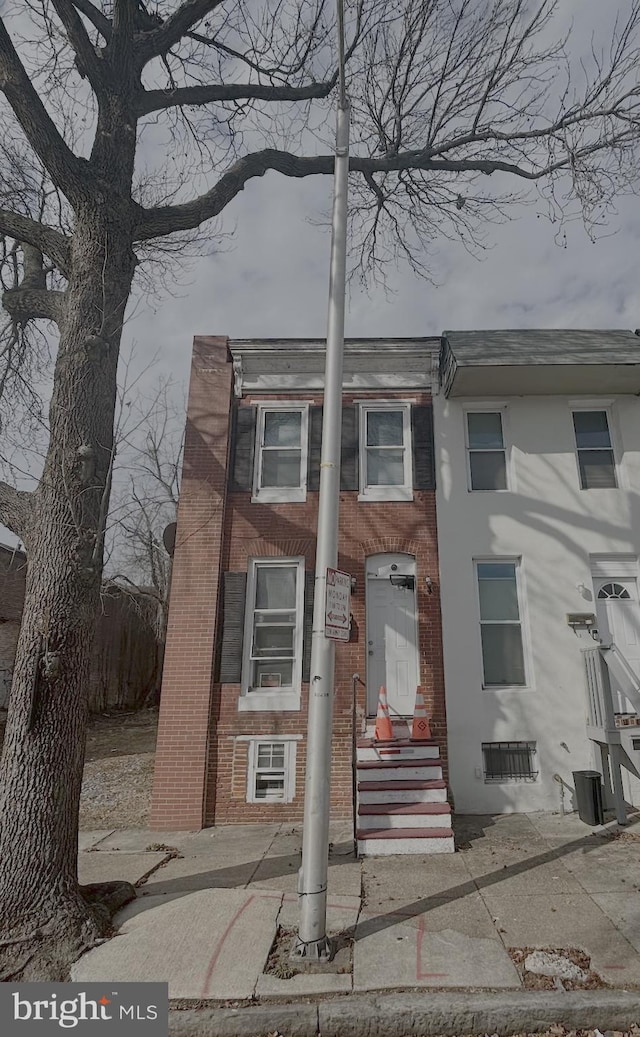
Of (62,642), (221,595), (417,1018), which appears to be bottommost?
(417,1018)

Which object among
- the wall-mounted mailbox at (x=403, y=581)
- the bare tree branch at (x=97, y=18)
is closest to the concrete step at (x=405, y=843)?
the wall-mounted mailbox at (x=403, y=581)

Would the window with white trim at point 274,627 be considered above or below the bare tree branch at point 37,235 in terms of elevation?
below

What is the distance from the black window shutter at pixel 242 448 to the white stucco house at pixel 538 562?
3.25 m

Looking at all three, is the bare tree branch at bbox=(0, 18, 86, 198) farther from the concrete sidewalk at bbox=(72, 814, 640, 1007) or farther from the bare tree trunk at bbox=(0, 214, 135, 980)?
the concrete sidewalk at bbox=(72, 814, 640, 1007)

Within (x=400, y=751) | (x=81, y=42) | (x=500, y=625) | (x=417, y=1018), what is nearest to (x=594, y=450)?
(x=500, y=625)

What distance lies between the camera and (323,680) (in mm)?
4715

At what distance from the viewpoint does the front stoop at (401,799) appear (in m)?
6.73

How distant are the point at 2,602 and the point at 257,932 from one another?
608 inches

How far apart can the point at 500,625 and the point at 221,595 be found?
4.49 meters

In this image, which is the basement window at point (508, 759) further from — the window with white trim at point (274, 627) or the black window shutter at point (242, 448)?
the black window shutter at point (242, 448)

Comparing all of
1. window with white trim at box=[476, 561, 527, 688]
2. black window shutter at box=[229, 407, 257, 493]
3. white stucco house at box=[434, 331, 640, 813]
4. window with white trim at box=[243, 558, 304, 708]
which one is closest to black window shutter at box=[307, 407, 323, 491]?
black window shutter at box=[229, 407, 257, 493]

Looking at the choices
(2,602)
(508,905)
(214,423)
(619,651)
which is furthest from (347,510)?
(2,602)

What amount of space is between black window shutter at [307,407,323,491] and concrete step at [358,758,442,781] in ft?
14.5

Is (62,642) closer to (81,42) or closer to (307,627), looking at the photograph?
(307,627)
